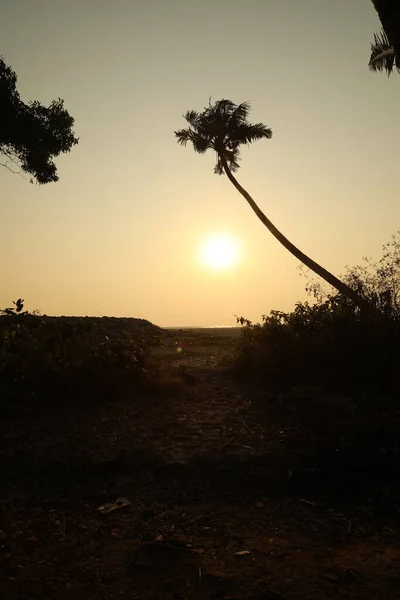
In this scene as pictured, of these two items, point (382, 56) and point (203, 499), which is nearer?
point (203, 499)

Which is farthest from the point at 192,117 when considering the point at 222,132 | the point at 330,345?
the point at 330,345

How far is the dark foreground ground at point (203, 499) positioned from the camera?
280cm

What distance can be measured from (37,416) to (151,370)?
7.85 ft

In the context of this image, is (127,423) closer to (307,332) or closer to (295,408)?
(295,408)

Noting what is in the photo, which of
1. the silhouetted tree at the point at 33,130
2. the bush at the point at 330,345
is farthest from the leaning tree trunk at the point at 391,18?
the silhouetted tree at the point at 33,130

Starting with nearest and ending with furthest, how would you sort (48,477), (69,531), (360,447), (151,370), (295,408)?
(69,531) → (48,477) → (360,447) → (295,408) → (151,370)

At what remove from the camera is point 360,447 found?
4.93m

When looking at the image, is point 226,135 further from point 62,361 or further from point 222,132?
point 62,361

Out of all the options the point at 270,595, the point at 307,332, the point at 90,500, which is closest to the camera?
the point at 270,595

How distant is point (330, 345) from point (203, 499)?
16.9 ft

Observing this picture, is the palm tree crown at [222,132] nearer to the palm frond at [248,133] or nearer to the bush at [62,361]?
the palm frond at [248,133]

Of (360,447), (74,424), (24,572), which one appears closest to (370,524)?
(360,447)

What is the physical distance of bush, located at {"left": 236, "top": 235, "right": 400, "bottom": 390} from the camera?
25.0ft

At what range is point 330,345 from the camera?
8.43 metres
